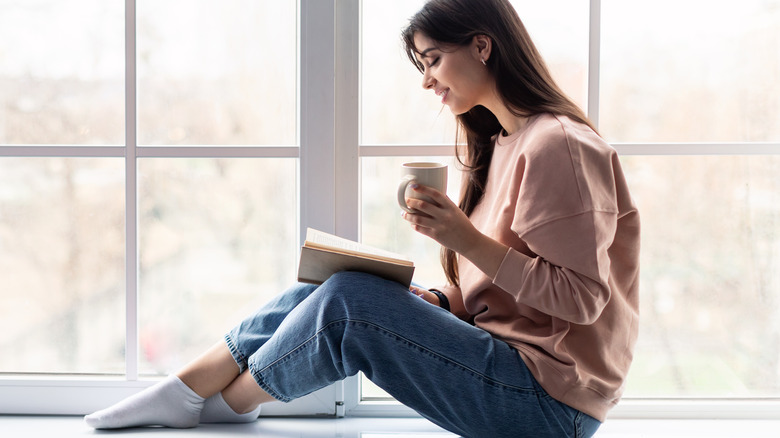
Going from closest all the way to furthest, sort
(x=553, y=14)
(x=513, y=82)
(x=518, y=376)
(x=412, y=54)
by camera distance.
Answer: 1. (x=518, y=376)
2. (x=513, y=82)
3. (x=412, y=54)
4. (x=553, y=14)

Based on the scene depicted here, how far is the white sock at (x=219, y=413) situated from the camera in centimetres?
146

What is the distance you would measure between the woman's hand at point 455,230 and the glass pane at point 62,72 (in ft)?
2.74

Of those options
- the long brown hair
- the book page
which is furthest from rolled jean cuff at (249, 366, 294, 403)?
the long brown hair

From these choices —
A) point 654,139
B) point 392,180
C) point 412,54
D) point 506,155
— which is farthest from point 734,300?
point 412,54

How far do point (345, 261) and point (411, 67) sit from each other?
0.58 meters

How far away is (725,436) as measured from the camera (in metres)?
1.53

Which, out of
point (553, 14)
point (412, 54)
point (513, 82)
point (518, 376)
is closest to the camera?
point (518, 376)

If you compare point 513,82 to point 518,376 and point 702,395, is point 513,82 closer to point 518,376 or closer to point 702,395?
point 518,376

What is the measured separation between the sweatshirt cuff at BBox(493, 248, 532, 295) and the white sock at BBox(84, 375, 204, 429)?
0.70m

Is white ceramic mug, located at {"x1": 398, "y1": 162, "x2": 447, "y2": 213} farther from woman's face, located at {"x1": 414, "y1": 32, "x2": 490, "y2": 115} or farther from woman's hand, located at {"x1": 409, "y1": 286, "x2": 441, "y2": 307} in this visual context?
woman's hand, located at {"x1": 409, "y1": 286, "x2": 441, "y2": 307}

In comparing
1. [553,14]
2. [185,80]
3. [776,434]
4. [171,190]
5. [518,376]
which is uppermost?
[553,14]

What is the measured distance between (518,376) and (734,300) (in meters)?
0.77

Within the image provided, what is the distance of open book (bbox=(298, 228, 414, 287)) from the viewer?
4.12 ft

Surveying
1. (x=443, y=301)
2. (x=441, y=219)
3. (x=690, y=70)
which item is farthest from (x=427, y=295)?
(x=690, y=70)
